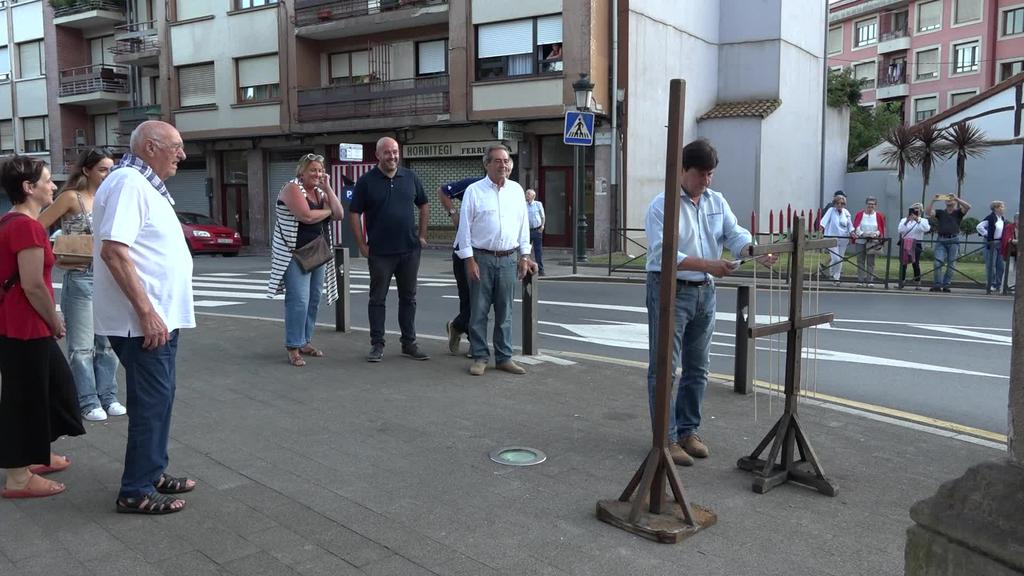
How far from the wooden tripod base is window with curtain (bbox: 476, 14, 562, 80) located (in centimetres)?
1991

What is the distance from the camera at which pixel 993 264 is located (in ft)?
50.2

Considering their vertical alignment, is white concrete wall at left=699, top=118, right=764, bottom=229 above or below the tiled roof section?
below

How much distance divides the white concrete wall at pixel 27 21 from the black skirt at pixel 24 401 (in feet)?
133

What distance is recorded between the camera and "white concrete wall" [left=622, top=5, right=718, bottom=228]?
23.7 meters

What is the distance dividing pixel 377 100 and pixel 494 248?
2079 centimetres

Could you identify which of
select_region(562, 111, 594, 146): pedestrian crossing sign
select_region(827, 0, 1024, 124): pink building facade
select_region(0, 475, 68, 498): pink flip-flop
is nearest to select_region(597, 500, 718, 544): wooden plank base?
select_region(0, 475, 68, 498): pink flip-flop

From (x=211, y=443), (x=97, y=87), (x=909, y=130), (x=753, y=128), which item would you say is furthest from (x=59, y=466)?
(x=97, y=87)

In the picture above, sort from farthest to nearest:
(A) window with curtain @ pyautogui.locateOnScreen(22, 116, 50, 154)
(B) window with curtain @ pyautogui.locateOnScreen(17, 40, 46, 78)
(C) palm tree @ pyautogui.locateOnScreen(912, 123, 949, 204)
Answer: (A) window with curtain @ pyautogui.locateOnScreen(22, 116, 50, 154) < (B) window with curtain @ pyautogui.locateOnScreen(17, 40, 46, 78) < (C) palm tree @ pyautogui.locateOnScreen(912, 123, 949, 204)

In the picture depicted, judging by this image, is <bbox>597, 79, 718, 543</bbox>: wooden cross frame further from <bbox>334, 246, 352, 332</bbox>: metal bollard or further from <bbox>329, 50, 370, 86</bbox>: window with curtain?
<bbox>329, 50, 370, 86</bbox>: window with curtain

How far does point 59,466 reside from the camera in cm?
464

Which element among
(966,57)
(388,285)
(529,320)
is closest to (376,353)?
(388,285)

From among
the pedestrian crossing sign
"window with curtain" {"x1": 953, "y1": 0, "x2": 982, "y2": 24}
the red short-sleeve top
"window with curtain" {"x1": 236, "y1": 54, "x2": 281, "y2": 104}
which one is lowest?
the red short-sleeve top

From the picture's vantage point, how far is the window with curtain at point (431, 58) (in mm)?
26516

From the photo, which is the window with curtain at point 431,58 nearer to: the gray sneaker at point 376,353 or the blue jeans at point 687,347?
the gray sneaker at point 376,353
